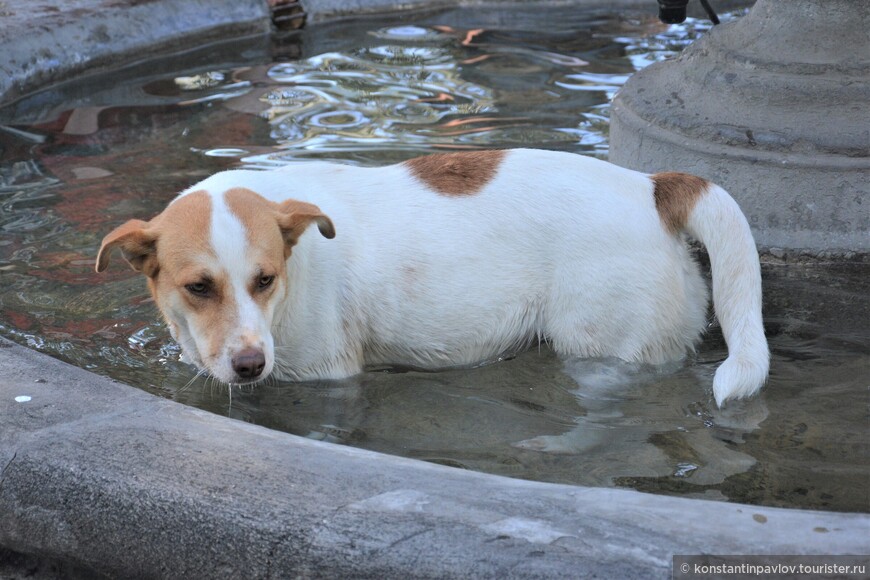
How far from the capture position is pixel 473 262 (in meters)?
3.94

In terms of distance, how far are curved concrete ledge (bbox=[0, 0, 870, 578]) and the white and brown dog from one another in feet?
2.21

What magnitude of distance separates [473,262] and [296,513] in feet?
5.21

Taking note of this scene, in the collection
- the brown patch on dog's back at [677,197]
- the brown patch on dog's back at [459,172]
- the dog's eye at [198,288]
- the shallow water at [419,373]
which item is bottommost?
the shallow water at [419,373]

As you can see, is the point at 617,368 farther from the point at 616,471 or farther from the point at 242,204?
the point at 242,204

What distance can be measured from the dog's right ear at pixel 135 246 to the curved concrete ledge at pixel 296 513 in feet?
1.96

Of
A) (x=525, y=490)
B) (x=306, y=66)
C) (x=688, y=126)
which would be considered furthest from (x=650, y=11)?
(x=525, y=490)

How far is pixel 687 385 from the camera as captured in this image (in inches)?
151

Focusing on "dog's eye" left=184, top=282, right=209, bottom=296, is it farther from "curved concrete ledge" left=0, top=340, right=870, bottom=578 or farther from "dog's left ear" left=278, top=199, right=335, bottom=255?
"curved concrete ledge" left=0, top=340, right=870, bottom=578

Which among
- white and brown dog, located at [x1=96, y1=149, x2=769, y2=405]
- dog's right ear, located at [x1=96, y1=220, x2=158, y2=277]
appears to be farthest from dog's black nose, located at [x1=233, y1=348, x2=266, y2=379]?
dog's right ear, located at [x1=96, y1=220, x2=158, y2=277]

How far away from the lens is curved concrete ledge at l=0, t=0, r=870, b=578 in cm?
237

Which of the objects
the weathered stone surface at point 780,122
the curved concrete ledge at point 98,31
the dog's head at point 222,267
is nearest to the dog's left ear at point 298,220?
the dog's head at point 222,267

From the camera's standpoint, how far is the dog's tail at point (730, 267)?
3.51 meters

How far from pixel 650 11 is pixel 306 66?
3228 mm

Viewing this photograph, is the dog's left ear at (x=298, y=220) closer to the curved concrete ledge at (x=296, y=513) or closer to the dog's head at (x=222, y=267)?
the dog's head at (x=222, y=267)
